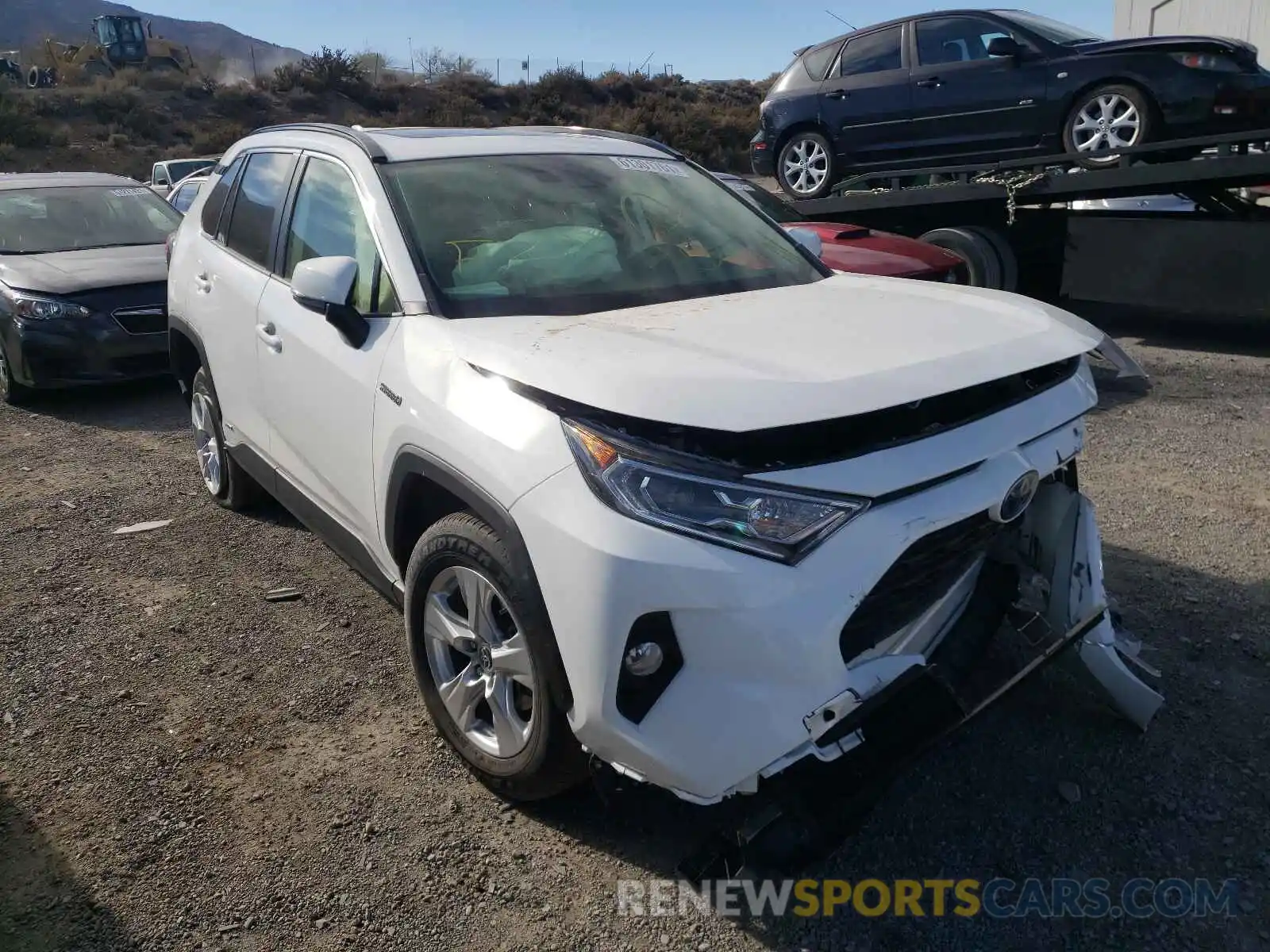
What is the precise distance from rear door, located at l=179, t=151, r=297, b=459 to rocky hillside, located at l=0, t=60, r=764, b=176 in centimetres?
3034

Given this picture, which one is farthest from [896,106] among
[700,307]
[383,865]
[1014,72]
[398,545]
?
[383,865]

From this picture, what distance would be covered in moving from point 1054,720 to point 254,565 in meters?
3.35

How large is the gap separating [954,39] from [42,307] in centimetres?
788

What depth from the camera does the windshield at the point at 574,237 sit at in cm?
318

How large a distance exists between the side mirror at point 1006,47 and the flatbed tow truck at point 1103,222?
3.21 ft

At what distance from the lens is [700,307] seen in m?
3.10

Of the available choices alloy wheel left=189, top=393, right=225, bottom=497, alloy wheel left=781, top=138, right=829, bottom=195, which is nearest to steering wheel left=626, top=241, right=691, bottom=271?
alloy wheel left=189, top=393, right=225, bottom=497

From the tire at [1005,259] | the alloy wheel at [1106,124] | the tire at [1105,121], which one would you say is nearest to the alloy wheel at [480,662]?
the tire at [1105,121]

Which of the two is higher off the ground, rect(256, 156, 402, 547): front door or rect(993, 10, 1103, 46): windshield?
rect(993, 10, 1103, 46): windshield

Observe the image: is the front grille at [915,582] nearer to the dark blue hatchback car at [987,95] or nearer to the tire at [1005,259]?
the dark blue hatchback car at [987,95]

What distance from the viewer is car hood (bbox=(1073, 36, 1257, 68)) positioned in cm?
797

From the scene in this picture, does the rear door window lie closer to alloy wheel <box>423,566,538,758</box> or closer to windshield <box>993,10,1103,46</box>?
alloy wheel <box>423,566,538,758</box>

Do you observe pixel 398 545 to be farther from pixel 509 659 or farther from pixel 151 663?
pixel 151 663

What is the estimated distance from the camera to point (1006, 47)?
8.76m
